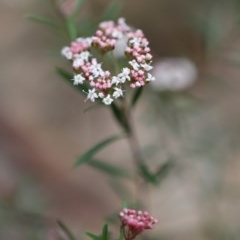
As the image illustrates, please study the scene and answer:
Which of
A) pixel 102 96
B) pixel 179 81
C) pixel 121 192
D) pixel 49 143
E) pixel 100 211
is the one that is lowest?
pixel 102 96

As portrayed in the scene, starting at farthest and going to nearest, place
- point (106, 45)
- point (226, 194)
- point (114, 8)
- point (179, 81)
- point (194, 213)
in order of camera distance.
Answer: point (194, 213), point (226, 194), point (179, 81), point (114, 8), point (106, 45)

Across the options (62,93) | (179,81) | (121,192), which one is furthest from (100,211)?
(179,81)

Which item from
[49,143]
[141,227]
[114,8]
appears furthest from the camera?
[49,143]

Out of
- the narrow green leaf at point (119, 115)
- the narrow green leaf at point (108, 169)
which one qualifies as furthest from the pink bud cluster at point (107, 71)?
the narrow green leaf at point (108, 169)

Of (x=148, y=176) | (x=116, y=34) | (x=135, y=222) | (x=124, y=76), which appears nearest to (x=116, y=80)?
(x=124, y=76)

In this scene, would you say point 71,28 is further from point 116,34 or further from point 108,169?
point 108,169

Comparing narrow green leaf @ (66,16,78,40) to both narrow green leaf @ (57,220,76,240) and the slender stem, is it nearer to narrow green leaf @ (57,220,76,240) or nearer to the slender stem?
the slender stem

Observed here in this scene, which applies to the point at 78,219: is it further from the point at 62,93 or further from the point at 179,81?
Result: the point at 179,81

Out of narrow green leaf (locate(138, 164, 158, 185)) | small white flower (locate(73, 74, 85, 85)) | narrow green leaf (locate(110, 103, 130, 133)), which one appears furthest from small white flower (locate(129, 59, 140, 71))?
narrow green leaf (locate(138, 164, 158, 185))
